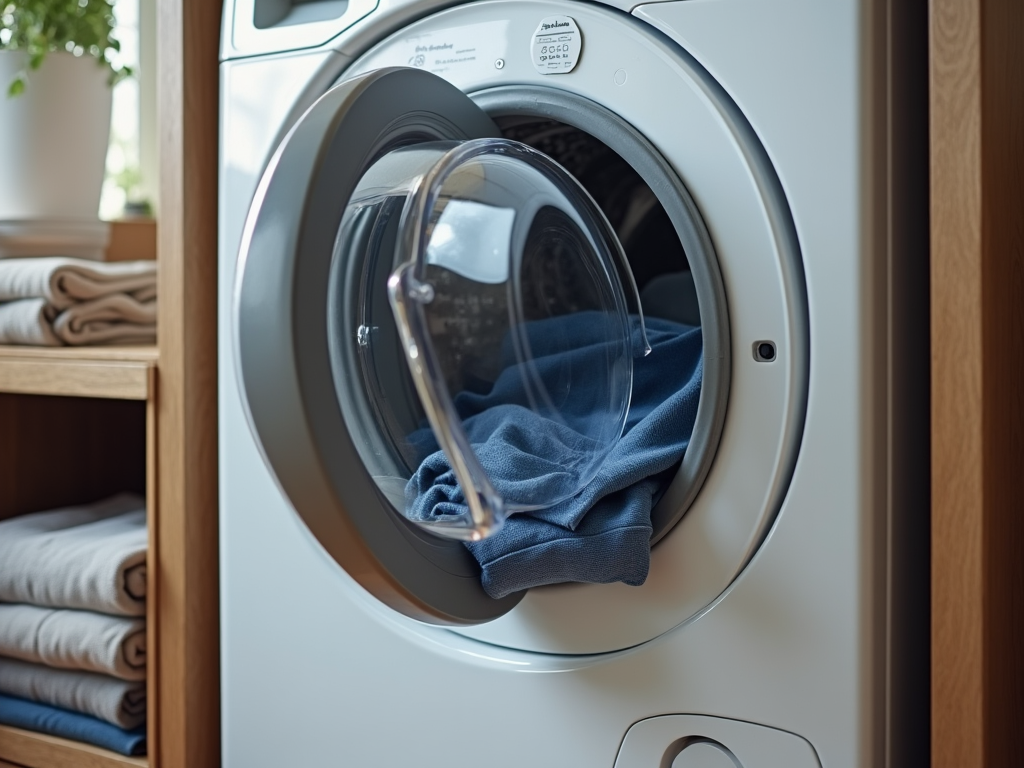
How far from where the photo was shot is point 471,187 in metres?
0.73

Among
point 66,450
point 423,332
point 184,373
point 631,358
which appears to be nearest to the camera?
point 423,332

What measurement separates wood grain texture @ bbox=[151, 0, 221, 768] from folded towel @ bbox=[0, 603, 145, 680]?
4cm

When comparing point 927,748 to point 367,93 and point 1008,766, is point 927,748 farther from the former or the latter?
point 367,93

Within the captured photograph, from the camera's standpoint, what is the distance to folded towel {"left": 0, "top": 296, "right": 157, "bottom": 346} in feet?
3.69

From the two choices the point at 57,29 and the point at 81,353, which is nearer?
the point at 81,353

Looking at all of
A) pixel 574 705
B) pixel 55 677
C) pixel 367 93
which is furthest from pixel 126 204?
pixel 574 705

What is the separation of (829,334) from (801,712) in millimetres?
291

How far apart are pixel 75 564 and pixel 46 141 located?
69 cm

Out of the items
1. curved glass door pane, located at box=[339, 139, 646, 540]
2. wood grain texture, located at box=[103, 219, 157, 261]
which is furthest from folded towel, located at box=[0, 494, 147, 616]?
wood grain texture, located at box=[103, 219, 157, 261]

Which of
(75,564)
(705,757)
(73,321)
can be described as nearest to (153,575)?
(75,564)

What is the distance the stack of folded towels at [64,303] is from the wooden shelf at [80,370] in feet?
0.07

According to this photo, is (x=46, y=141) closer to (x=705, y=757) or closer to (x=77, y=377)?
(x=77, y=377)

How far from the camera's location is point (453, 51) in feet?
2.80

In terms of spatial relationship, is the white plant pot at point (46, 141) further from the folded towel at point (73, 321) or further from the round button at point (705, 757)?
the round button at point (705, 757)
